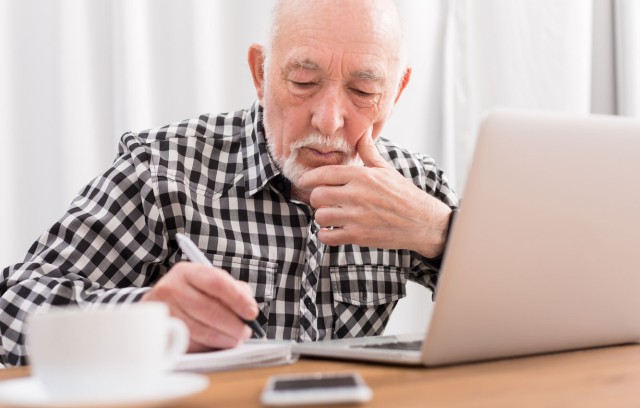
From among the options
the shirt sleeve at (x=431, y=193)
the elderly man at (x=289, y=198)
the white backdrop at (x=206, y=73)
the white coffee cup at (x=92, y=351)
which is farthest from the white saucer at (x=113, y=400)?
the white backdrop at (x=206, y=73)

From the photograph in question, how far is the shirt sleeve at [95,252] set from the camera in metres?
1.12

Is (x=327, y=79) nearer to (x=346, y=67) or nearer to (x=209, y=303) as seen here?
(x=346, y=67)

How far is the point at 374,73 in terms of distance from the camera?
1416 mm

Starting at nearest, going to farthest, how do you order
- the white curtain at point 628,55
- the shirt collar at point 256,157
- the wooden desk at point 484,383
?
the wooden desk at point 484,383 → the shirt collar at point 256,157 → the white curtain at point 628,55

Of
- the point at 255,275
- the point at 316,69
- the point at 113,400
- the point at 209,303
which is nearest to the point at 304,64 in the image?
the point at 316,69

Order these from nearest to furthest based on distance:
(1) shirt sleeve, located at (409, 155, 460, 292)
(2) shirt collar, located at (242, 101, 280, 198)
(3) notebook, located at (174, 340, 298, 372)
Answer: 1. (3) notebook, located at (174, 340, 298, 372)
2. (2) shirt collar, located at (242, 101, 280, 198)
3. (1) shirt sleeve, located at (409, 155, 460, 292)

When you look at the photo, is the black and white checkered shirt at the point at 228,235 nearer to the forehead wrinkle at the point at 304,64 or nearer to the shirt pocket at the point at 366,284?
the shirt pocket at the point at 366,284

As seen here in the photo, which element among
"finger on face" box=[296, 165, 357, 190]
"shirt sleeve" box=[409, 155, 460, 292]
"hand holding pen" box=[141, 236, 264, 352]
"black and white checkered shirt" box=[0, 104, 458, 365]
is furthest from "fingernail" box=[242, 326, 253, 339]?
"shirt sleeve" box=[409, 155, 460, 292]

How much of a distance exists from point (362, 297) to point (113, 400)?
1004mm

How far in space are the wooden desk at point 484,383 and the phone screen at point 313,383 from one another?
24mm

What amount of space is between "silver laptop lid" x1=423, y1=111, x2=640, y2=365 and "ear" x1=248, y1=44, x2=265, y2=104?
2.79ft

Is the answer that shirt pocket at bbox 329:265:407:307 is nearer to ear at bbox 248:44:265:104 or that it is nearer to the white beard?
the white beard

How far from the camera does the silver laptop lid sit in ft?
2.43

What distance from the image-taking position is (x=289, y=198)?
1.52 metres
